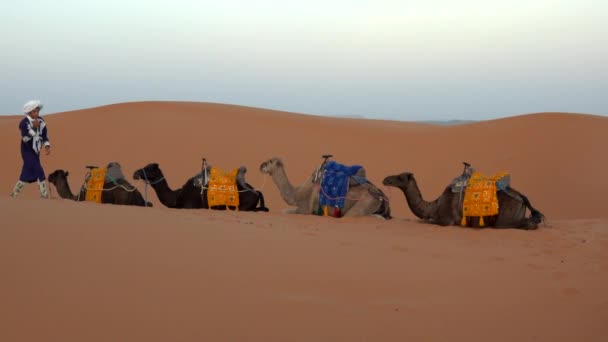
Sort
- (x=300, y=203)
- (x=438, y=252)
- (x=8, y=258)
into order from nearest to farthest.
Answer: (x=8, y=258) → (x=438, y=252) → (x=300, y=203)

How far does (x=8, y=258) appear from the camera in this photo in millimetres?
4594

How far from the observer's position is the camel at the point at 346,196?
34.6 feet

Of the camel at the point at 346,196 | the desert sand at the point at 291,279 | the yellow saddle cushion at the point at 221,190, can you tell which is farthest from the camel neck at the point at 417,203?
the yellow saddle cushion at the point at 221,190

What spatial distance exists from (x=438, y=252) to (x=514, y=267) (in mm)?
885

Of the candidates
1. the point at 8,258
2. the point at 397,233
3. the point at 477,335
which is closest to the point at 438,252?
the point at 397,233

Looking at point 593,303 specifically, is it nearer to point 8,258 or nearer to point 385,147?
point 8,258

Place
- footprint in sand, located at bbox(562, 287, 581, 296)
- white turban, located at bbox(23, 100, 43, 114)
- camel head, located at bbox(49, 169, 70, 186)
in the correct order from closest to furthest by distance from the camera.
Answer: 1. footprint in sand, located at bbox(562, 287, 581, 296)
2. white turban, located at bbox(23, 100, 43, 114)
3. camel head, located at bbox(49, 169, 70, 186)

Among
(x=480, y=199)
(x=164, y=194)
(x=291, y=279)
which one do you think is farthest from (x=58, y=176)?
(x=291, y=279)

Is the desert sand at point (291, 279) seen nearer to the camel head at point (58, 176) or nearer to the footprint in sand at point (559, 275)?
the footprint in sand at point (559, 275)

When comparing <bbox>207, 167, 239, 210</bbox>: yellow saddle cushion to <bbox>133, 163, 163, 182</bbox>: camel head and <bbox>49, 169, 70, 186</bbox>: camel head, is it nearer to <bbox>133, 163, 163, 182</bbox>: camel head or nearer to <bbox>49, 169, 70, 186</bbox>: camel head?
<bbox>133, 163, 163, 182</bbox>: camel head

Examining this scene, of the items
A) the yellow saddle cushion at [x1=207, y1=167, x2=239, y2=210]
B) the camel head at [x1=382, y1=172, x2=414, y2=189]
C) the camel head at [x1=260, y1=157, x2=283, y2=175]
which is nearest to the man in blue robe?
the yellow saddle cushion at [x1=207, y1=167, x2=239, y2=210]

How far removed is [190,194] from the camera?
11.2 metres

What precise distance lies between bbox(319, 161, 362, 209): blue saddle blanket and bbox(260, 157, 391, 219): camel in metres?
0.13

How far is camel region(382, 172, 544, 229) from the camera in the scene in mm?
9430
